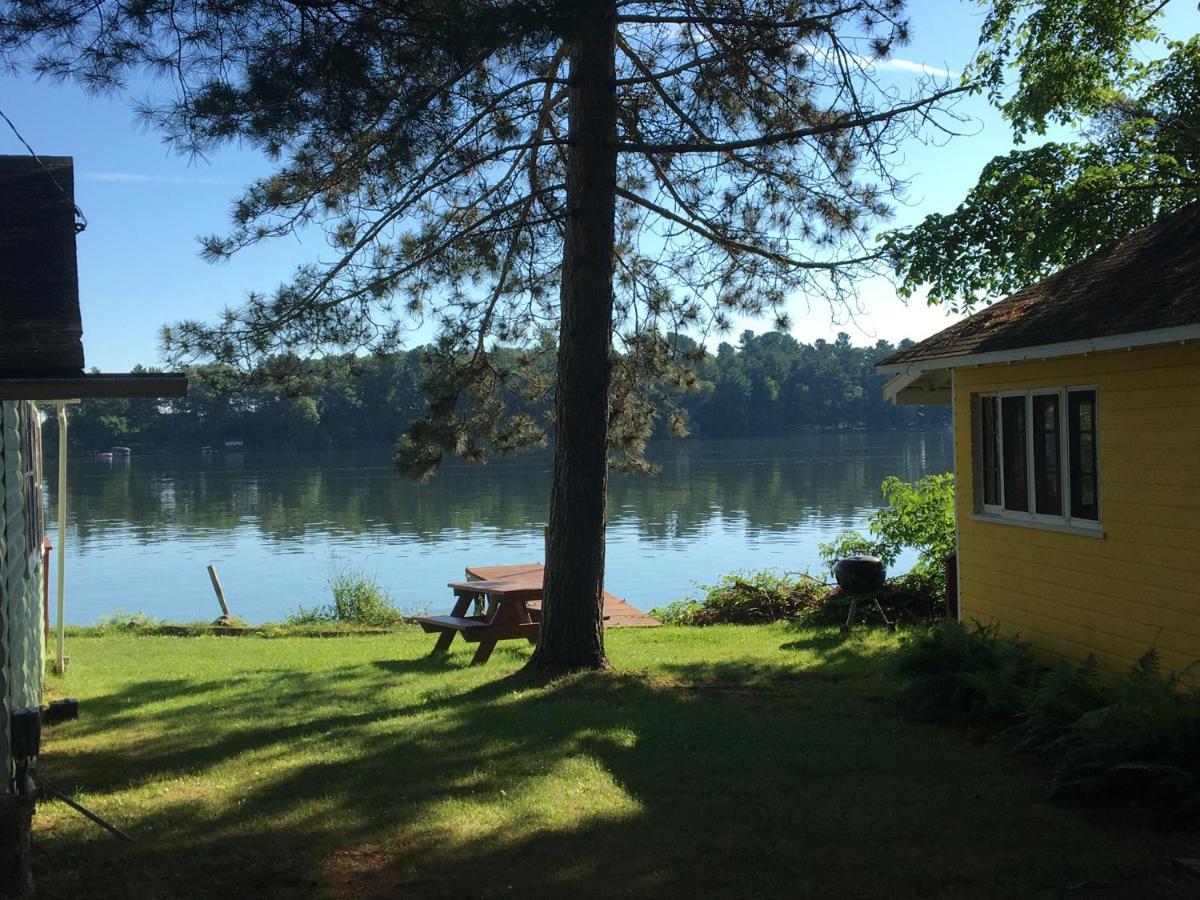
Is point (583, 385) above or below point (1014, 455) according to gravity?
above

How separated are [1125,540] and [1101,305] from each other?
1715mm

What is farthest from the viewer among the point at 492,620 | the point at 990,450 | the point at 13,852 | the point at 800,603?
the point at 800,603

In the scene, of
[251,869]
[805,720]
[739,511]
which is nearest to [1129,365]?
[805,720]

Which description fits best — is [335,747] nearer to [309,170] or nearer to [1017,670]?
[1017,670]

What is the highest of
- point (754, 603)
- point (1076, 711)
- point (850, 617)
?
point (1076, 711)

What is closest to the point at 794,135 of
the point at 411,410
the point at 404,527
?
the point at 404,527

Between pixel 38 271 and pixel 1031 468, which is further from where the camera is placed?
pixel 1031 468

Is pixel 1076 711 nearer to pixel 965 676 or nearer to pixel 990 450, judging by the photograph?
pixel 965 676

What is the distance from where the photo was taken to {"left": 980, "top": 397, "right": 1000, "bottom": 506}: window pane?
991 centimetres

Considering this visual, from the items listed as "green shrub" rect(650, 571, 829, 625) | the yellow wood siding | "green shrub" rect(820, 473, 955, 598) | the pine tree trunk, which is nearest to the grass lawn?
the pine tree trunk

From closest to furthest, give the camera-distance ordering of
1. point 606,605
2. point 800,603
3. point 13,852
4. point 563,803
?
point 13,852, point 563,803, point 800,603, point 606,605

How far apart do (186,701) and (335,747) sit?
8.48 ft

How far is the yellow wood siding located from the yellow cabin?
1 centimetres

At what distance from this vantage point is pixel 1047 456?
9.07 m
